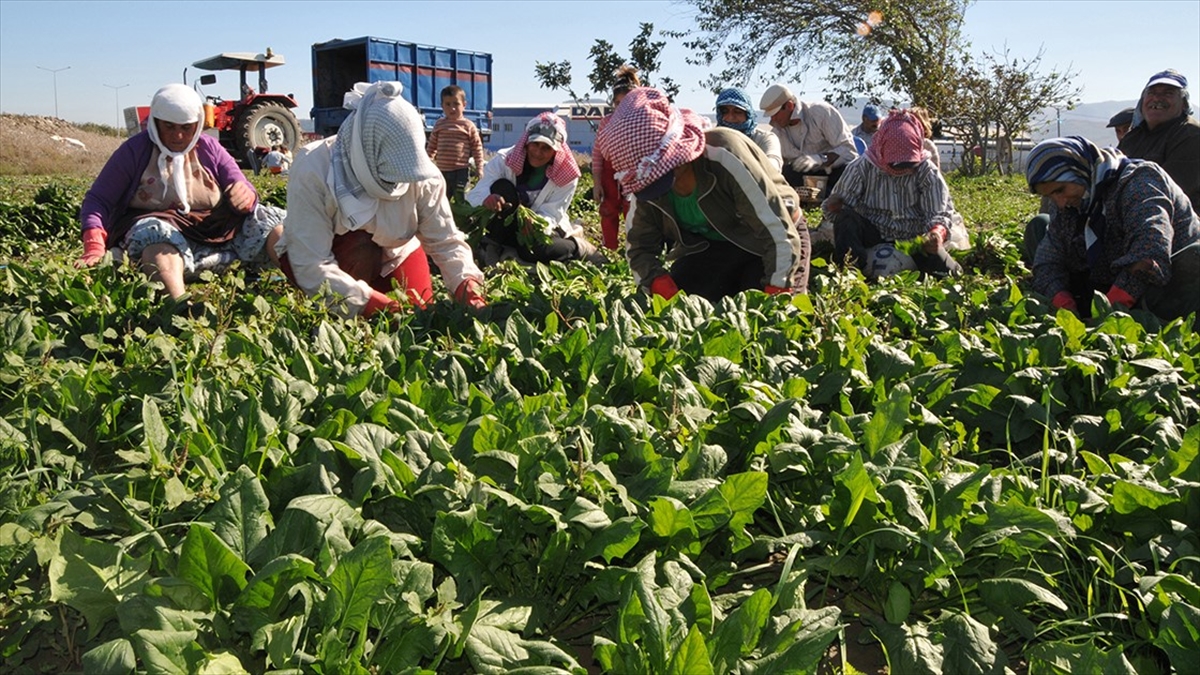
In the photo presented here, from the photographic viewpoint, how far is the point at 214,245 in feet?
16.0

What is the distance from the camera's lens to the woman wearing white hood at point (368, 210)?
13.0 feet

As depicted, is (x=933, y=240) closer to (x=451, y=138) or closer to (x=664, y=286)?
(x=664, y=286)

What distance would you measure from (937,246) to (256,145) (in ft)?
45.5

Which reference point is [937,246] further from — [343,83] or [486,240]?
[343,83]

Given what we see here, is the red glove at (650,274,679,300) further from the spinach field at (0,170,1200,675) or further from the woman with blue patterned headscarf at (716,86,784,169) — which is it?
the woman with blue patterned headscarf at (716,86,784,169)

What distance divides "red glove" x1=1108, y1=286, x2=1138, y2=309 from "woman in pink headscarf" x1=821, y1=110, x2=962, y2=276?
5.10 feet

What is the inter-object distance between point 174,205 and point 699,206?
8.08ft

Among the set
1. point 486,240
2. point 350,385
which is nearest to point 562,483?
point 350,385

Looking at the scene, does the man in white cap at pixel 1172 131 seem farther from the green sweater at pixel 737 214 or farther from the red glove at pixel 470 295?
the red glove at pixel 470 295

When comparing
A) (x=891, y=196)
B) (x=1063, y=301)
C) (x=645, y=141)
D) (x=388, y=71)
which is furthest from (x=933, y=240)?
(x=388, y=71)

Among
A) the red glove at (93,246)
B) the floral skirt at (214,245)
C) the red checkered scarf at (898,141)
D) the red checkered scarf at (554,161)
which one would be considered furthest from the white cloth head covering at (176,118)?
the red checkered scarf at (898,141)

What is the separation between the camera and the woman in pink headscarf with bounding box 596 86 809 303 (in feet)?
12.2

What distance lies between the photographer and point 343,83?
20062 mm

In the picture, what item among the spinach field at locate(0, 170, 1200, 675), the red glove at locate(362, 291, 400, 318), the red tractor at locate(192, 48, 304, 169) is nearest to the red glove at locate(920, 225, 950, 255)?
the spinach field at locate(0, 170, 1200, 675)
